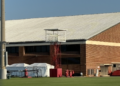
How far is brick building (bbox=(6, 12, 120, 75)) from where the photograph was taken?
66438 mm

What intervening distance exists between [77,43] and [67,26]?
1010 cm

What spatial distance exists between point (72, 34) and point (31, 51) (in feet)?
28.3

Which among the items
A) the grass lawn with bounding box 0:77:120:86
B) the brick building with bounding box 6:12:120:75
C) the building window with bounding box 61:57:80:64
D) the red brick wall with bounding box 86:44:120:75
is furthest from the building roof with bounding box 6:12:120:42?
the grass lawn with bounding box 0:77:120:86

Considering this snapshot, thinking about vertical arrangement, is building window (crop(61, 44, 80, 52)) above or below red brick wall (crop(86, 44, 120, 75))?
above

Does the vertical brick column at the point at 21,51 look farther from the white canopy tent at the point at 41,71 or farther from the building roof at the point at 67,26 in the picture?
the white canopy tent at the point at 41,71

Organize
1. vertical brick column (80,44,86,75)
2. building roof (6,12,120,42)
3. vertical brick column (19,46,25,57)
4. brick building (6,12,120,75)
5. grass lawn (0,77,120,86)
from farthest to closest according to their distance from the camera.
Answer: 1. vertical brick column (19,46,25,57)
2. building roof (6,12,120,42)
3. brick building (6,12,120,75)
4. vertical brick column (80,44,86,75)
5. grass lawn (0,77,120,86)

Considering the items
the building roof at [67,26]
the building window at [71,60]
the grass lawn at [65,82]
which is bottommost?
the grass lawn at [65,82]

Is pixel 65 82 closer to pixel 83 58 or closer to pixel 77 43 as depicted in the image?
pixel 77 43

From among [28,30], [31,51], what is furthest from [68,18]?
[31,51]

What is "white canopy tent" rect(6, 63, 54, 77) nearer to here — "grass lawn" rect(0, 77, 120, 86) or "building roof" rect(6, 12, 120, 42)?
"building roof" rect(6, 12, 120, 42)

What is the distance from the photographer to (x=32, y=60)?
232ft

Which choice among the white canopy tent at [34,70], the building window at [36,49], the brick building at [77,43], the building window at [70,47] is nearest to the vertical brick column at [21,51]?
the brick building at [77,43]

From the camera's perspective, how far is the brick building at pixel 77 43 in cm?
6644

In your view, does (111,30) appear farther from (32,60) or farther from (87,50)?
(32,60)
